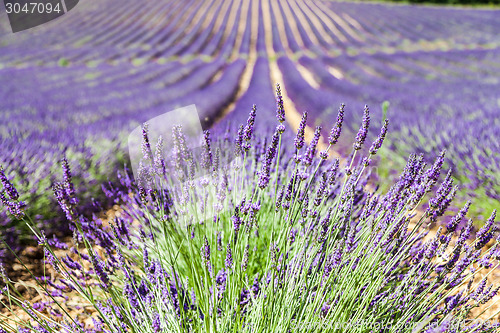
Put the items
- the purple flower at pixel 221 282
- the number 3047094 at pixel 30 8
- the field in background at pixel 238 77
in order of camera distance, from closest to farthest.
A: the purple flower at pixel 221 282, the field in background at pixel 238 77, the number 3047094 at pixel 30 8

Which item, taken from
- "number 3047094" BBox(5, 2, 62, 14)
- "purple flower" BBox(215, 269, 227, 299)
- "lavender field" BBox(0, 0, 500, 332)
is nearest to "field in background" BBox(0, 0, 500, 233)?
"lavender field" BBox(0, 0, 500, 332)

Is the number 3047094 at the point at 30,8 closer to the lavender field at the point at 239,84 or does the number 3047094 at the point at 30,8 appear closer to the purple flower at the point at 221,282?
the lavender field at the point at 239,84

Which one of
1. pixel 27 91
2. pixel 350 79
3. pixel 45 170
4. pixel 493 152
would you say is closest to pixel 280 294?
pixel 45 170

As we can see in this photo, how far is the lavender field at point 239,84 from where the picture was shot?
302 cm

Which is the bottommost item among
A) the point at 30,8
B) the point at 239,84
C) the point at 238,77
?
the point at 239,84

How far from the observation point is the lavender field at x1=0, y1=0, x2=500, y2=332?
302 centimetres

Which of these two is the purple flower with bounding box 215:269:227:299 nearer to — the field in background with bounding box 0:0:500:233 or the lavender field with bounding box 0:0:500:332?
the lavender field with bounding box 0:0:500:332

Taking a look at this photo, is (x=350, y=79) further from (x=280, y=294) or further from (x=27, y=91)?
(x=280, y=294)

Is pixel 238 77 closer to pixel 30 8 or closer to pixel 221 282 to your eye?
pixel 221 282

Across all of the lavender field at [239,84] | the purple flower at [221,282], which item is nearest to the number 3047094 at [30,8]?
the lavender field at [239,84]

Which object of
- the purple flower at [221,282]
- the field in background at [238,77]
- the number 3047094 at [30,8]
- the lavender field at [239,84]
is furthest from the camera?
the number 3047094 at [30,8]

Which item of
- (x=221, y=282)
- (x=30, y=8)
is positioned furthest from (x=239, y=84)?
(x=30, y=8)

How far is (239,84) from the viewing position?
8258 mm

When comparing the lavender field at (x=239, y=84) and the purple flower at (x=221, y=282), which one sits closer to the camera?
the purple flower at (x=221, y=282)
